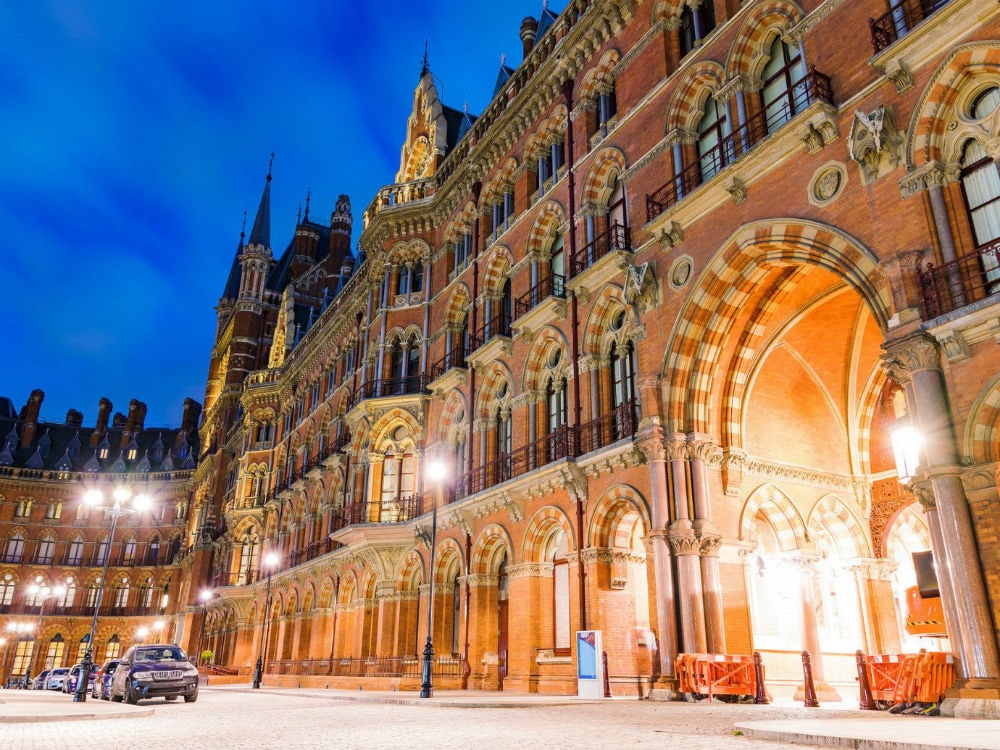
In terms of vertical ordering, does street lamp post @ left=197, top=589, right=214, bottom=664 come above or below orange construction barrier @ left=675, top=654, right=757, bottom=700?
above

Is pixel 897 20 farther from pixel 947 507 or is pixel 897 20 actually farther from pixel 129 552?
pixel 129 552

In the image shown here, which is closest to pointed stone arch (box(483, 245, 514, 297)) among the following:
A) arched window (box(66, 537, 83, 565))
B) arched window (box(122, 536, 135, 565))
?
arched window (box(122, 536, 135, 565))

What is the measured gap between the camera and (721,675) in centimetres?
1512

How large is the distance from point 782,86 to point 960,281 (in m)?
→ 7.60

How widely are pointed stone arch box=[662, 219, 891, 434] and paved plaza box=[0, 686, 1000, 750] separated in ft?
21.5

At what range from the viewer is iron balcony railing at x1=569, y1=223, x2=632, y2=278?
20625 millimetres

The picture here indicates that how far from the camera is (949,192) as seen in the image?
12.5 meters

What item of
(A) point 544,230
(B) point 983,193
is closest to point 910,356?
(B) point 983,193

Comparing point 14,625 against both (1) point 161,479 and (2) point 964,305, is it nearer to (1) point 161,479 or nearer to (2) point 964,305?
(1) point 161,479

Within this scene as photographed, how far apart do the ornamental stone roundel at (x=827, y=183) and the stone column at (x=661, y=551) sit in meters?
5.95

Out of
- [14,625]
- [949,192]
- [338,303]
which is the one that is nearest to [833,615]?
[949,192]

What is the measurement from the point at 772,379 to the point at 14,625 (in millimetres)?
64367

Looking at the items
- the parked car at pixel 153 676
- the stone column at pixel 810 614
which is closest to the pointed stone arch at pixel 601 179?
the stone column at pixel 810 614

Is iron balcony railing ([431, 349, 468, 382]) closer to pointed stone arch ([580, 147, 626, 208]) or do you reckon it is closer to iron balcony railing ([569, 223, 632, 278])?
iron balcony railing ([569, 223, 632, 278])
